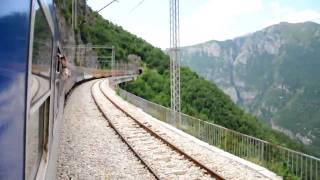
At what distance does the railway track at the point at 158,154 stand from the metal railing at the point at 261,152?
188cm

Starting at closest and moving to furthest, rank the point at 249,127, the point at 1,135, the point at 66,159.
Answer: the point at 1,135 → the point at 66,159 → the point at 249,127

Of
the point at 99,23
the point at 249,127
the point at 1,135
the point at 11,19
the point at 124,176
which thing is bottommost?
the point at 249,127

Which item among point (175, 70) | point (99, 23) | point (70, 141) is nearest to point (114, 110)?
point (175, 70)

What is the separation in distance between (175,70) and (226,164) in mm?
13106

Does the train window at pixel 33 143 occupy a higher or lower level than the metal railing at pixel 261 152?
higher

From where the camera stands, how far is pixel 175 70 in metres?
24.4

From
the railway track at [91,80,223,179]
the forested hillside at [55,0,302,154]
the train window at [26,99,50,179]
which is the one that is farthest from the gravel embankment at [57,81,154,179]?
the forested hillside at [55,0,302,154]

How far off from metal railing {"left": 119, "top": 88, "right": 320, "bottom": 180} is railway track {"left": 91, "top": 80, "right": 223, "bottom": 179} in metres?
1.88

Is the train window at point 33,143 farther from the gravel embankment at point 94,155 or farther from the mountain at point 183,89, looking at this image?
the mountain at point 183,89

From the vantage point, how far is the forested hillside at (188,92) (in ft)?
236

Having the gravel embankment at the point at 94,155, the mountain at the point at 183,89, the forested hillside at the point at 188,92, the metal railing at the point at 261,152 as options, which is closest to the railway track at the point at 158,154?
the gravel embankment at the point at 94,155

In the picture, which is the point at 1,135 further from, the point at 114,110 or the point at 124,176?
the point at 114,110

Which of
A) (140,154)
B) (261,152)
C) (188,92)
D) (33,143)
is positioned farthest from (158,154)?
(188,92)

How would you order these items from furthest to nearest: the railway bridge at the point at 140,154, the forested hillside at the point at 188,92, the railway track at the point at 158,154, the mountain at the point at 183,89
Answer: the forested hillside at the point at 188,92
the mountain at the point at 183,89
the railway bridge at the point at 140,154
the railway track at the point at 158,154
